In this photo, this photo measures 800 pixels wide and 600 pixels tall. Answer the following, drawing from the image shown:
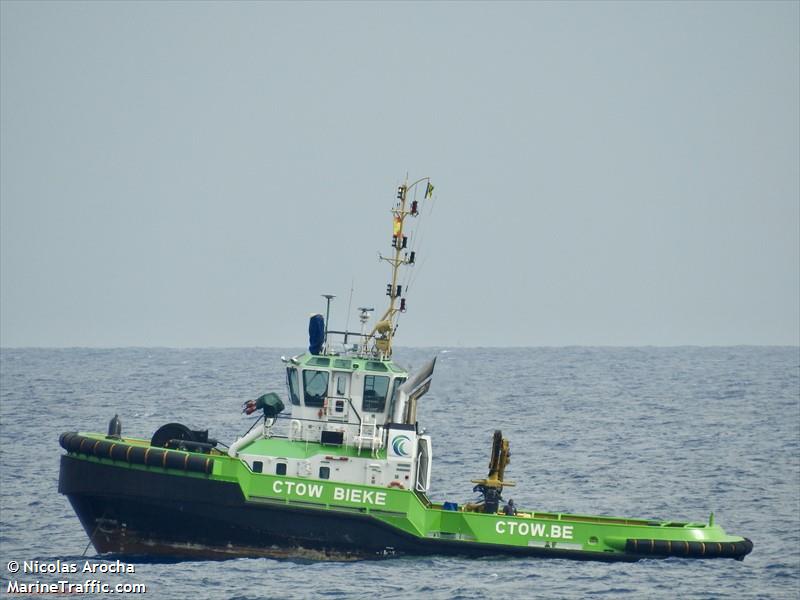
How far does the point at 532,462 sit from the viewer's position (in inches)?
2079

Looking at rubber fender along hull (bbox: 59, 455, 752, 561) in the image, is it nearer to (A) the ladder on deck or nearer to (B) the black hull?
(B) the black hull

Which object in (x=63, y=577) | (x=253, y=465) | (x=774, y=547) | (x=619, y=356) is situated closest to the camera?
(x=63, y=577)

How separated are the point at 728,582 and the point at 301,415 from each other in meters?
10.7

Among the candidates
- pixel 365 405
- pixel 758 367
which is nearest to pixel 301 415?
pixel 365 405

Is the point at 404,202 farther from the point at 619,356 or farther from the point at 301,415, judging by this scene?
the point at 619,356

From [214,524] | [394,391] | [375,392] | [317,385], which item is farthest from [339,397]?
[214,524]

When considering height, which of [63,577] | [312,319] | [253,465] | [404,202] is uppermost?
[404,202]

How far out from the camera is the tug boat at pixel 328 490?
103ft

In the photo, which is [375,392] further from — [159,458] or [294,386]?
[159,458]

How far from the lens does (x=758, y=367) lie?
12544cm

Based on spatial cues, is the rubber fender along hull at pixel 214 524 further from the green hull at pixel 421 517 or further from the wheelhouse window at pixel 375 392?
the wheelhouse window at pixel 375 392

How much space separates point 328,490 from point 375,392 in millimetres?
2775

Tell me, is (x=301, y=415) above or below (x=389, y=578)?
above

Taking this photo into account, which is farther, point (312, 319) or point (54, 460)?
point (54, 460)
